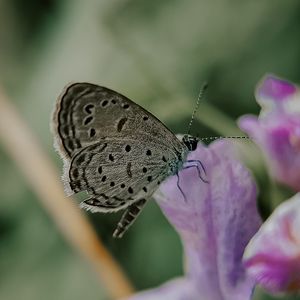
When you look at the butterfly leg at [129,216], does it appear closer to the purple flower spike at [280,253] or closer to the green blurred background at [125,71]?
the purple flower spike at [280,253]

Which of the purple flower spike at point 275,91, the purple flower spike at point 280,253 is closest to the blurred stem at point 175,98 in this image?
the purple flower spike at point 275,91

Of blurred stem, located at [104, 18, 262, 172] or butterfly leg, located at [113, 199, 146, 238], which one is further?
blurred stem, located at [104, 18, 262, 172]

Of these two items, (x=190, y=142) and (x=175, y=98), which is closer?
(x=190, y=142)

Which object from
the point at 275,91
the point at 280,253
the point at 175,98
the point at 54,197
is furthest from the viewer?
the point at 54,197

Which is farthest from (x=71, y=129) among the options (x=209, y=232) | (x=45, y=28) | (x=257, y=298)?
(x=45, y=28)

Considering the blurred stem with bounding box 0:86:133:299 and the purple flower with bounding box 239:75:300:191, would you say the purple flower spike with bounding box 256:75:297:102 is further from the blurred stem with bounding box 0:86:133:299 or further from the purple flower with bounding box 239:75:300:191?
Result: the blurred stem with bounding box 0:86:133:299

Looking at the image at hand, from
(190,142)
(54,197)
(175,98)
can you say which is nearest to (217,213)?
(190,142)

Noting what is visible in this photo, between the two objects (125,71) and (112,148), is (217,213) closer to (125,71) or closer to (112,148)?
(112,148)

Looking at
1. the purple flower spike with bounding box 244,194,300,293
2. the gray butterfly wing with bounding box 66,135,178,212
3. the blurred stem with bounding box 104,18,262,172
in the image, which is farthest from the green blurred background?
the purple flower spike with bounding box 244,194,300,293
